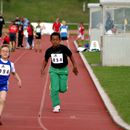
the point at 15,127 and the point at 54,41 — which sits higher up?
the point at 54,41

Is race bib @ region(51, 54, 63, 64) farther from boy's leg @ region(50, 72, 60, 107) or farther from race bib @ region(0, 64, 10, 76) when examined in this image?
race bib @ region(0, 64, 10, 76)

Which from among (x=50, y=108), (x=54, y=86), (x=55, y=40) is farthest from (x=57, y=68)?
(x=50, y=108)

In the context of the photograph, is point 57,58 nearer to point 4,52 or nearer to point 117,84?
point 4,52

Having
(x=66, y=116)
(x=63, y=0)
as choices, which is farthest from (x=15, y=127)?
(x=63, y=0)

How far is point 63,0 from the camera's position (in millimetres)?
95312

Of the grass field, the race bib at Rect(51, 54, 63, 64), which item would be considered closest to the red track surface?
the race bib at Rect(51, 54, 63, 64)

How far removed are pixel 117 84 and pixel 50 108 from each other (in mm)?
5001

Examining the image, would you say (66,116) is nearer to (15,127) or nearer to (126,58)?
(15,127)

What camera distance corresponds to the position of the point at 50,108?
1575 cm

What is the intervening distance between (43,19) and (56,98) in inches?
2787

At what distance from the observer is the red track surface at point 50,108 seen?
13.3m

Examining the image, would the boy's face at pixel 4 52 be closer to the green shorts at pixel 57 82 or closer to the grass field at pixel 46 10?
the green shorts at pixel 57 82

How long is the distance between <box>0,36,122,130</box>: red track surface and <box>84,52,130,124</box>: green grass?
0.34m

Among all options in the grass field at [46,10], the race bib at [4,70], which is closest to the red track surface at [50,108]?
the race bib at [4,70]
